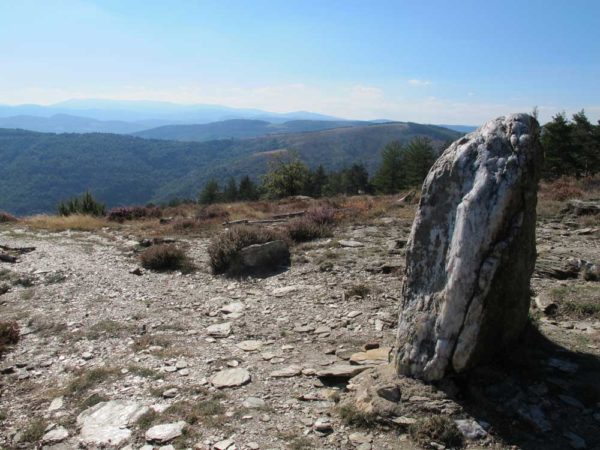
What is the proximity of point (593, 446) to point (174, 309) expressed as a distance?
7.74m

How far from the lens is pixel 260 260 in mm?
11625

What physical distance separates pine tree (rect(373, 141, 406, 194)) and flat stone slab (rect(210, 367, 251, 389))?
66647 millimetres

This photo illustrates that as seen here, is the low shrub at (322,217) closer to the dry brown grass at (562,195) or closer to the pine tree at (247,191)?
the dry brown grass at (562,195)

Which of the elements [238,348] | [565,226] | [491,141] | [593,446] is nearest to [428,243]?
[491,141]

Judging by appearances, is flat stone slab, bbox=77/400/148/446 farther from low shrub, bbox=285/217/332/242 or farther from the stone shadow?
low shrub, bbox=285/217/332/242

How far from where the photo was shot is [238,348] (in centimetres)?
719

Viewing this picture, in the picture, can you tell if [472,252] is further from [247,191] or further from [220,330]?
[247,191]

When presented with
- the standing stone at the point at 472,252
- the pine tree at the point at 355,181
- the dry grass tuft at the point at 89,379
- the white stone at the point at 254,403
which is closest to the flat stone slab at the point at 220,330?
the dry grass tuft at the point at 89,379

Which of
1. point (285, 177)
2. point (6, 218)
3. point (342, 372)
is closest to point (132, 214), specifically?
point (6, 218)

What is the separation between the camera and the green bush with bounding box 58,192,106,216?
86.6ft

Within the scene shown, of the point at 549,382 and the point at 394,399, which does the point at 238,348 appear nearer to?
the point at 394,399

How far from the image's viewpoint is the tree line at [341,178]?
43.5m

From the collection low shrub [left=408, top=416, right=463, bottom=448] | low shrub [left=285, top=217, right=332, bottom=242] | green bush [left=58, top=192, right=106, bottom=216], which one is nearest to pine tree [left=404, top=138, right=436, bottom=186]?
green bush [left=58, top=192, right=106, bottom=216]

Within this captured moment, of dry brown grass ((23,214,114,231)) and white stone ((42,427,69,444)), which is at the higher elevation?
white stone ((42,427,69,444))
